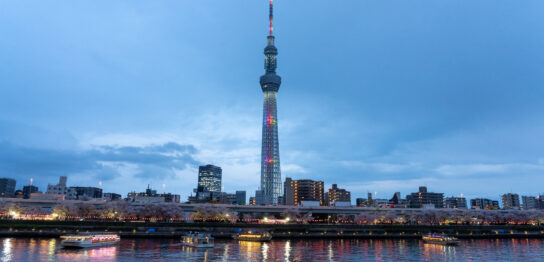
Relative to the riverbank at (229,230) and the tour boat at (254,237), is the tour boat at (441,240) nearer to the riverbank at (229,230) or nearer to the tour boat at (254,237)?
the riverbank at (229,230)

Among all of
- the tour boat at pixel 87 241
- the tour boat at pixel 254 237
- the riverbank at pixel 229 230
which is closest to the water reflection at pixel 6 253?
the tour boat at pixel 87 241

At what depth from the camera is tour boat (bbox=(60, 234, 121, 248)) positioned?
68.2m

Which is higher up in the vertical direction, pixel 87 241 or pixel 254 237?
pixel 87 241

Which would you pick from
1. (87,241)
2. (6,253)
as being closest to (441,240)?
(87,241)

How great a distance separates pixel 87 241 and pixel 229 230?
48.5m

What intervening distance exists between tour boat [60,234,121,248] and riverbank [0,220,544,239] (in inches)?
806

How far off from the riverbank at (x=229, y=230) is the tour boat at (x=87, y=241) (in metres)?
20.5

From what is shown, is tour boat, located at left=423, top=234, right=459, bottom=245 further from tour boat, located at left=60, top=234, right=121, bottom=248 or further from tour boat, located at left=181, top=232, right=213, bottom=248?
tour boat, located at left=60, top=234, right=121, bottom=248

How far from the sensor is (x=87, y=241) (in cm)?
7106

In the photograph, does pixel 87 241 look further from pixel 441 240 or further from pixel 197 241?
pixel 441 240

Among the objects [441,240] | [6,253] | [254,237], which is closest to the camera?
[6,253]

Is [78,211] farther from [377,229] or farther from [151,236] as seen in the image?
[377,229]

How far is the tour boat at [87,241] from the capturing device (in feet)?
224

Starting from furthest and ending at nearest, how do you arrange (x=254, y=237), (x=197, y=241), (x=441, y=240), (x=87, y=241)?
(x=254, y=237) → (x=441, y=240) → (x=197, y=241) → (x=87, y=241)
